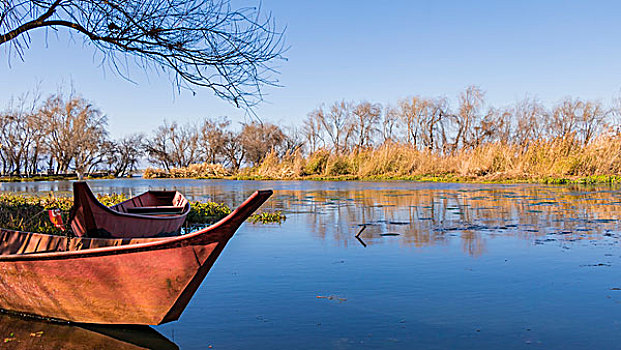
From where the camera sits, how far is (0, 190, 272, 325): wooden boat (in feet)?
12.7

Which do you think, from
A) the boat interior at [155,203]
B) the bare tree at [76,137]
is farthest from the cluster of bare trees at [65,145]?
the boat interior at [155,203]

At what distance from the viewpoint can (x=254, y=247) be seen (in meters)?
7.92

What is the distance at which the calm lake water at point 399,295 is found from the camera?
3.95m

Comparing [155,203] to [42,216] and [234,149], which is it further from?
[234,149]

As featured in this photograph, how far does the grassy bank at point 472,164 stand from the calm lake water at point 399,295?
16.8 m

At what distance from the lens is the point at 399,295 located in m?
5.04

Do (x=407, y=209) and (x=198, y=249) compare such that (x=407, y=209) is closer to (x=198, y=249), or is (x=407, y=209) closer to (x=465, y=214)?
(x=465, y=214)

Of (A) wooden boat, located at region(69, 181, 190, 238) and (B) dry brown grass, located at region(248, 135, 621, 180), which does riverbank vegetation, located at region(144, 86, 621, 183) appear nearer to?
(B) dry brown grass, located at region(248, 135, 621, 180)

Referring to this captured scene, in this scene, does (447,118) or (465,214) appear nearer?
(465,214)

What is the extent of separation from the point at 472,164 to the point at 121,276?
2631 cm

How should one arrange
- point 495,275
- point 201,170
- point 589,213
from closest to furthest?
1. point 495,275
2. point 589,213
3. point 201,170

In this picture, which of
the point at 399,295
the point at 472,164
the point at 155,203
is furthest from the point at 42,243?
the point at 472,164

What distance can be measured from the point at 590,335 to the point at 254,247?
492 cm

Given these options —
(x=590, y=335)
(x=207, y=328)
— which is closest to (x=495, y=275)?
(x=590, y=335)
